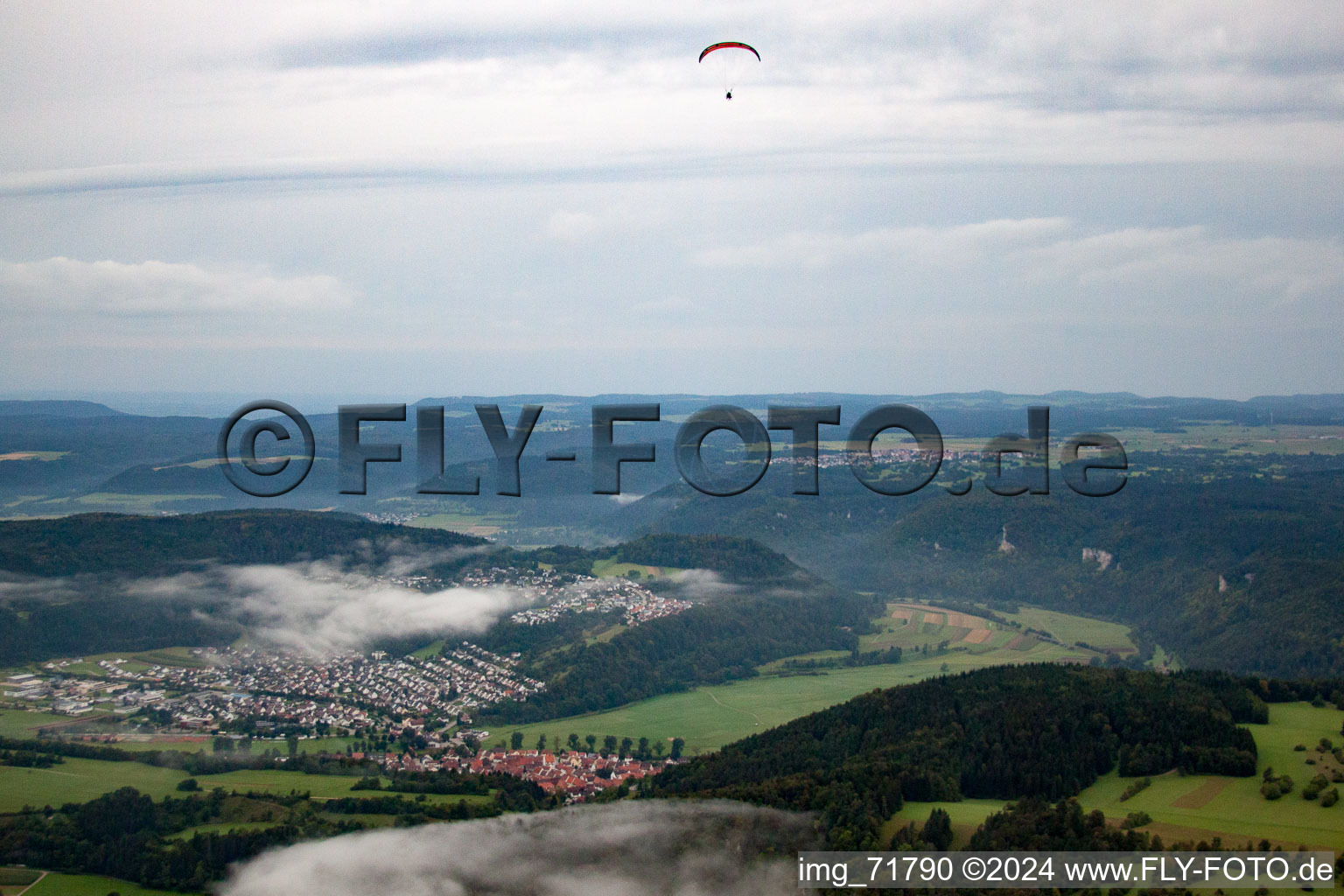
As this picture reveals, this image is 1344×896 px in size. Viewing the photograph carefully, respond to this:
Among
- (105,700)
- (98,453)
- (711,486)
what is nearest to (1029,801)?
(105,700)

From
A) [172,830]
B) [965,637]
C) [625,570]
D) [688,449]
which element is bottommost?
[965,637]

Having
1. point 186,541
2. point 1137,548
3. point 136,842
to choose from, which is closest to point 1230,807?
point 136,842

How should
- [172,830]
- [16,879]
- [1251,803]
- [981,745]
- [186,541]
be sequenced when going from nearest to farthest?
[1251,803] → [16,879] → [981,745] → [172,830] → [186,541]

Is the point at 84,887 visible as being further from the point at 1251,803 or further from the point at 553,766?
the point at 1251,803

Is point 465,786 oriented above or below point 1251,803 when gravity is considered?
below

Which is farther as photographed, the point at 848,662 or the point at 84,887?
the point at 848,662

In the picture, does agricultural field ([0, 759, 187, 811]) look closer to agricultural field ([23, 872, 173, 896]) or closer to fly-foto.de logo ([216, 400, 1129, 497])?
Result: agricultural field ([23, 872, 173, 896])

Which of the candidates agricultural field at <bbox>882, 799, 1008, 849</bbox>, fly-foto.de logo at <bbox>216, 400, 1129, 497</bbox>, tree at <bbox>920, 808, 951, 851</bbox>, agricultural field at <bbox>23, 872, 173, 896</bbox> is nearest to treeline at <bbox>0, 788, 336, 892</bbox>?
agricultural field at <bbox>23, 872, 173, 896</bbox>
